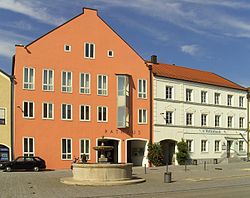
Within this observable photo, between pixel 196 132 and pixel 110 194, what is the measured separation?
110 ft

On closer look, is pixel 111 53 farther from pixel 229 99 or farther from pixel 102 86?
pixel 229 99

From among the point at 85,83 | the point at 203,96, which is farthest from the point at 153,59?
the point at 85,83

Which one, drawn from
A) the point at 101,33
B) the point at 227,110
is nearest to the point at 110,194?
the point at 101,33

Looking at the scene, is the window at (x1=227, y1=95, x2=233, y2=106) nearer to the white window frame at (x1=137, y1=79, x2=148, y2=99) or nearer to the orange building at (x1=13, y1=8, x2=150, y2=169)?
the orange building at (x1=13, y1=8, x2=150, y2=169)

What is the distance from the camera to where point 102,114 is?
4653 cm

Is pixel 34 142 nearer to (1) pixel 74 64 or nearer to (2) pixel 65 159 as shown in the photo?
(2) pixel 65 159

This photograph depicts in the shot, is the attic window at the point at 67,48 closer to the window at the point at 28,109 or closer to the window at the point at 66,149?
the window at the point at 28,109

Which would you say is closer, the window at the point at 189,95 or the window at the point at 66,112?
the window at the point at 66,112

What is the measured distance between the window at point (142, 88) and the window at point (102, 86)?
409cm

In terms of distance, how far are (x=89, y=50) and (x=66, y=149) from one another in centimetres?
1060

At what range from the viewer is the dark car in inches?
1511

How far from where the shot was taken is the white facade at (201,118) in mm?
50594

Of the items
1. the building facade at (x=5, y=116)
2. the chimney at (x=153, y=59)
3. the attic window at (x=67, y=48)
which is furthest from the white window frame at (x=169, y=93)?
the building facade at (x=5, y=116)

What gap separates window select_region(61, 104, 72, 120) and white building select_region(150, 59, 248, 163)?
10.1 m
